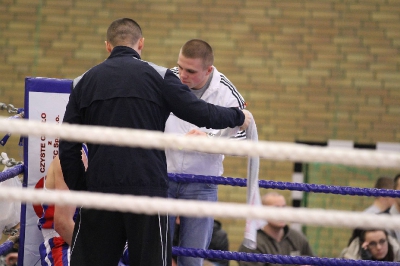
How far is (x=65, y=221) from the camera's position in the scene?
3.12 meters

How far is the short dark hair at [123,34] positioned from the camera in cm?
284

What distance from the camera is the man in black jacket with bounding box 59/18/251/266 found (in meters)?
2.61

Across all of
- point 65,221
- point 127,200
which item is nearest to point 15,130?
point 127,200

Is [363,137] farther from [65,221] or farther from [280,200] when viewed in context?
[65,221]


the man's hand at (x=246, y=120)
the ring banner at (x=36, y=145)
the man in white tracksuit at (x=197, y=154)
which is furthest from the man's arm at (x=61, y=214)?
the man's hand at (x=246, y=120)

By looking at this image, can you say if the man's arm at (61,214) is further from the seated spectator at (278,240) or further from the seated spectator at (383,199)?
the seated spectator at (383,199)

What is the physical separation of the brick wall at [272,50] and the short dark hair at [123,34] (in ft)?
14.3

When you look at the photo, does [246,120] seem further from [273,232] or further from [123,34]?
[273,232]

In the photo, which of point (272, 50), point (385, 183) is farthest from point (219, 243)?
point (272, 50)

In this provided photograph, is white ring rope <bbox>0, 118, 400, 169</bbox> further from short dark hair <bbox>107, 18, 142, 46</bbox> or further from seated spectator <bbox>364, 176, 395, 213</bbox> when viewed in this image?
seated spectator <bbox>364, 176, 395, 213</bbox>

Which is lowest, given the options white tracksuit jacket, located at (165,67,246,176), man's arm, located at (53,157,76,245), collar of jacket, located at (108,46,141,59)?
man's arm, located at (53,157,76,245)

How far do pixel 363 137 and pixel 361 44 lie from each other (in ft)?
3.32

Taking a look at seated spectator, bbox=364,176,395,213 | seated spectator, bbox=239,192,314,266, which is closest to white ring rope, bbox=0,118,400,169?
seated spectator, bbox=239,192,314,266

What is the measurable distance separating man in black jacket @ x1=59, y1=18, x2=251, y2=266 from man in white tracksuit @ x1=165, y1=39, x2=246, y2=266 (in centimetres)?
72
